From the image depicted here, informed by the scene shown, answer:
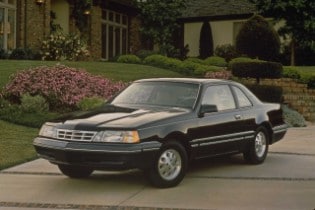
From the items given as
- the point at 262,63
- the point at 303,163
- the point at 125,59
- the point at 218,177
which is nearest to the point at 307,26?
the point at 125,59

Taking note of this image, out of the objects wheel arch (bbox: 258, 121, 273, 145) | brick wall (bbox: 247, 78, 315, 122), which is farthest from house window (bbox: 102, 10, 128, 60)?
wheel arch (bbox: 258, 121, 273, 145)

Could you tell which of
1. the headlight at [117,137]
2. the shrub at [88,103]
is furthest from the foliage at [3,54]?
the headlight at [117,137]

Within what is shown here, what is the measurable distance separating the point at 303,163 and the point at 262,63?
8.22 metres

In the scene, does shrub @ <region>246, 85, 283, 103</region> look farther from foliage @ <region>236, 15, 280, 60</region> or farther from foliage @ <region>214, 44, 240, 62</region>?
foliage @ <region>214, 44, 240, 62</region>

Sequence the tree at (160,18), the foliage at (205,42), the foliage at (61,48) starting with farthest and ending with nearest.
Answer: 1. the foliage at (205,42)
2. the tree at (160,18)
3. the foliage at (61,48)

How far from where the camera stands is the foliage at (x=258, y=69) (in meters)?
18.2

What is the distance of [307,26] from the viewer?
1078 inches

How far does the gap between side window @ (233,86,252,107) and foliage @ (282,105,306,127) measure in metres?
7.26

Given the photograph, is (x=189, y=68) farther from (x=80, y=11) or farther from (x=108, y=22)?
(x=108, y=22)

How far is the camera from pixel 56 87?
49.2 feet

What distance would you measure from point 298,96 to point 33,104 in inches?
348

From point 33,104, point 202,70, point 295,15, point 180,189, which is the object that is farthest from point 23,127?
point 295,15

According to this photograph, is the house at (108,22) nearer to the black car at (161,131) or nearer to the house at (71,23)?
the house at (71,23)

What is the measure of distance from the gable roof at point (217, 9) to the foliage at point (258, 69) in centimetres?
1363
